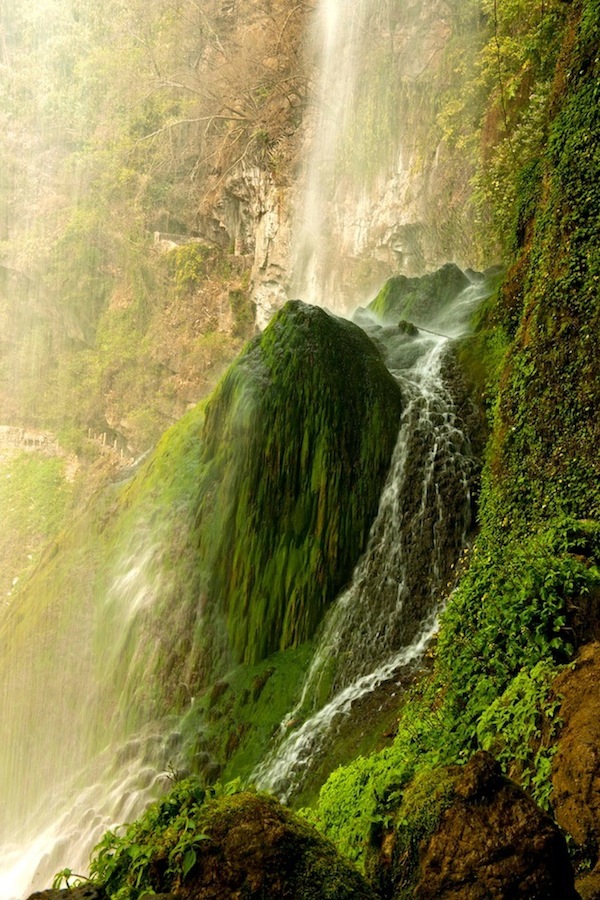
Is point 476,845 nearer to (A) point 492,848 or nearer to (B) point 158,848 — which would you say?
(A) point 492,848

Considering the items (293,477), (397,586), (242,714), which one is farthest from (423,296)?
(242,714)

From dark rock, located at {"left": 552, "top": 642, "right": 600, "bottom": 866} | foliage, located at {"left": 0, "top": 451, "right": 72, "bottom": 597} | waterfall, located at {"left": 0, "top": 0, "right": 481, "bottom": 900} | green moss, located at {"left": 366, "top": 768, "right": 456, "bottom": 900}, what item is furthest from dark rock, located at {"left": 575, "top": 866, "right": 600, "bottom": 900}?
foliage, located at {"left": 0, "top": 451, "right": 72, "bottom": 597}

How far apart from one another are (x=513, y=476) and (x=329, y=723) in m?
3.22

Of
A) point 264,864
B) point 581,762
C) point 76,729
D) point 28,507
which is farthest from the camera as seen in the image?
point 28,507

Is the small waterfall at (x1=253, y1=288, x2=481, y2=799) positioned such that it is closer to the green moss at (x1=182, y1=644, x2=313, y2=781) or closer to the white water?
the green moss at (x1=182, y1=644, x2=313, y2=781)

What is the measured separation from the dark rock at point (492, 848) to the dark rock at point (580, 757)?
525mm

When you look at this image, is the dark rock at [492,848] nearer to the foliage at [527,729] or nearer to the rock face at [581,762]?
the rock face at [581,762]

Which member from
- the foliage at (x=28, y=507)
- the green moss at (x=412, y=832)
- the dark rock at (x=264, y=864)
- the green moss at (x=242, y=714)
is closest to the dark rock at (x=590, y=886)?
the green moss at (x=412, y=832)

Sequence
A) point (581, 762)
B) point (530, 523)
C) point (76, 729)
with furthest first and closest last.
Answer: point (76, 729), point (530, 523), point (581, 762)

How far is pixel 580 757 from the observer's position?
2812 mm

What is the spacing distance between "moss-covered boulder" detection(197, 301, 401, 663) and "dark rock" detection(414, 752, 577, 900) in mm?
6002

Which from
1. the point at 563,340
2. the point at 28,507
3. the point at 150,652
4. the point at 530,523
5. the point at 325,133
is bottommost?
the point at 28,507

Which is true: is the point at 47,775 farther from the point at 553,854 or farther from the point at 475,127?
the point at 475,127

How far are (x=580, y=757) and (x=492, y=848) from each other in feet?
2.76
